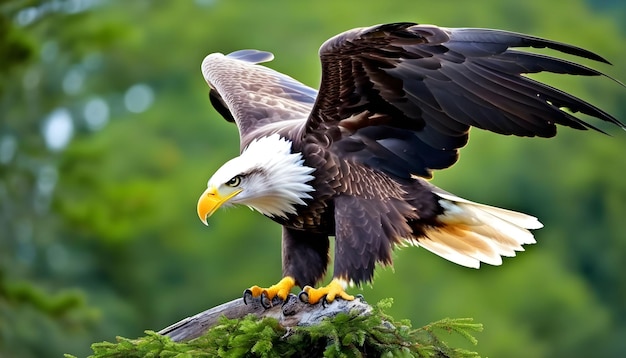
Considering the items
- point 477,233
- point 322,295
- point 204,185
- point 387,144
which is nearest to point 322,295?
point 322,295

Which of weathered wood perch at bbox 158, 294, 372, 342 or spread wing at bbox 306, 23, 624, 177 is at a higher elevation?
spread wing at bbox 306, 23, 624, 177

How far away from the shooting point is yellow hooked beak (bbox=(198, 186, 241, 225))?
4.43 metres

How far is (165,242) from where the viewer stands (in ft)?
45.9

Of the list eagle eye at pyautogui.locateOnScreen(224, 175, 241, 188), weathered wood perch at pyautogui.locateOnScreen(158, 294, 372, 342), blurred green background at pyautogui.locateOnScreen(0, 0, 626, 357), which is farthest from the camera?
blurred green background at pyautogui.locateOnScreen(0, 0, 626, 357)

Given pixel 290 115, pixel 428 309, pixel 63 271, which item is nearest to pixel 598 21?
pixel 428 309

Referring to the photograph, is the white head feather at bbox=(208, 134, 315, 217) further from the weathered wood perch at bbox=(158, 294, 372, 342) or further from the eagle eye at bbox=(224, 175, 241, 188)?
the weathered wood perch at bbox=(158, 294, 372, 342)

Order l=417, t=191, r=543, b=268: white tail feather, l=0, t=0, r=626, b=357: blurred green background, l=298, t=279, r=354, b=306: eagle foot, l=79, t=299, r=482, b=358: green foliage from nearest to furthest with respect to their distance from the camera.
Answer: l=79, t=299, r=482, b=358: green foliage → l=298, t=279, r=354, b=306: eagle foot → l=417, t=191, r=543, b=268: white tail feather → l=0, t=0, r=626, b=357: blurred green background

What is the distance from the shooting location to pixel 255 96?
5.55 meters

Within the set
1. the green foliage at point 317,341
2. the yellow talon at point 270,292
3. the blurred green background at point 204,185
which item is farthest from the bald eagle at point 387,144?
the blurred green background at point 204,185

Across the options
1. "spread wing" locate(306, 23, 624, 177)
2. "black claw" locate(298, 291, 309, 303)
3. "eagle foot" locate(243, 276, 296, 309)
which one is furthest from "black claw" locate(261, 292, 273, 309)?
"spread wing" locate(306, 23, 624, 177)

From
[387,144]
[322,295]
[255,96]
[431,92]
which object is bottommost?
[322,295]

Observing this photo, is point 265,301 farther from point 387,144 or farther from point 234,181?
point 387,144

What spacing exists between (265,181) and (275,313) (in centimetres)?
54

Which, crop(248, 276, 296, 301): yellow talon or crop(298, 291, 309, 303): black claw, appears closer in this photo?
crop(298, 291, 309, 303): black claw
